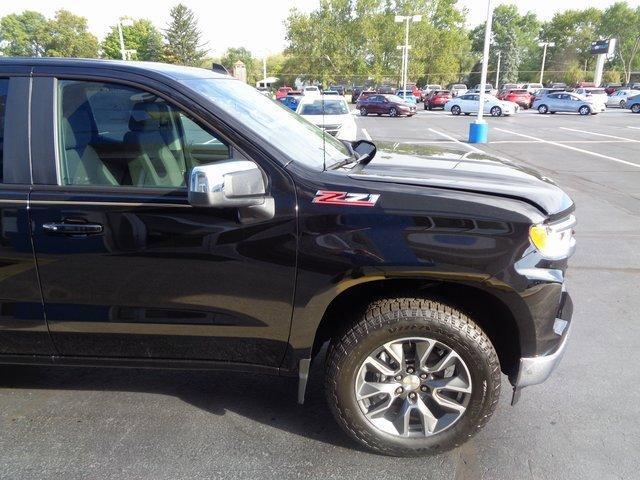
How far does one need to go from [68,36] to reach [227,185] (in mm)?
80735

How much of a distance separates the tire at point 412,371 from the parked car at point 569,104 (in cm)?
3630

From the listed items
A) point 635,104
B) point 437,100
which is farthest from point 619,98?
point 437,100

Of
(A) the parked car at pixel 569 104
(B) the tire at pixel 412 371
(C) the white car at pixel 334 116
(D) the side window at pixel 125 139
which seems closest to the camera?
(B) the tire at pixel 412 371

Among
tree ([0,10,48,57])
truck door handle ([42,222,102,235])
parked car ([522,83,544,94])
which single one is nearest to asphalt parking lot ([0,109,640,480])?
truck door handle ([42,222,102,235])

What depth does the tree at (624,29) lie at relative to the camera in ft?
285

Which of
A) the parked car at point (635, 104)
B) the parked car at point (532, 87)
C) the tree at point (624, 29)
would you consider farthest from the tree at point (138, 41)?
the tree at point (624, 29)

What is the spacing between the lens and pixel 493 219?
7.29ft

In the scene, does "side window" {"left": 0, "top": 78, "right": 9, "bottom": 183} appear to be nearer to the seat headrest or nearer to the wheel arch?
the seat headrest

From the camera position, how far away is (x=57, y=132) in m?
2.43

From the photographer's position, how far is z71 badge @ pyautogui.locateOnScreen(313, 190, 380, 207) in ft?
7.43

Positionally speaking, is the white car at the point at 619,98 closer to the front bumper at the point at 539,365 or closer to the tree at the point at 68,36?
the front bumper at the point at 539,365

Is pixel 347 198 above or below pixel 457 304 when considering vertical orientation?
above

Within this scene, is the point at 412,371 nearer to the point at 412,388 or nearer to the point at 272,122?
the point at 412,388

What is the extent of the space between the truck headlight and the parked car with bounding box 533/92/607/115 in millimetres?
35942
